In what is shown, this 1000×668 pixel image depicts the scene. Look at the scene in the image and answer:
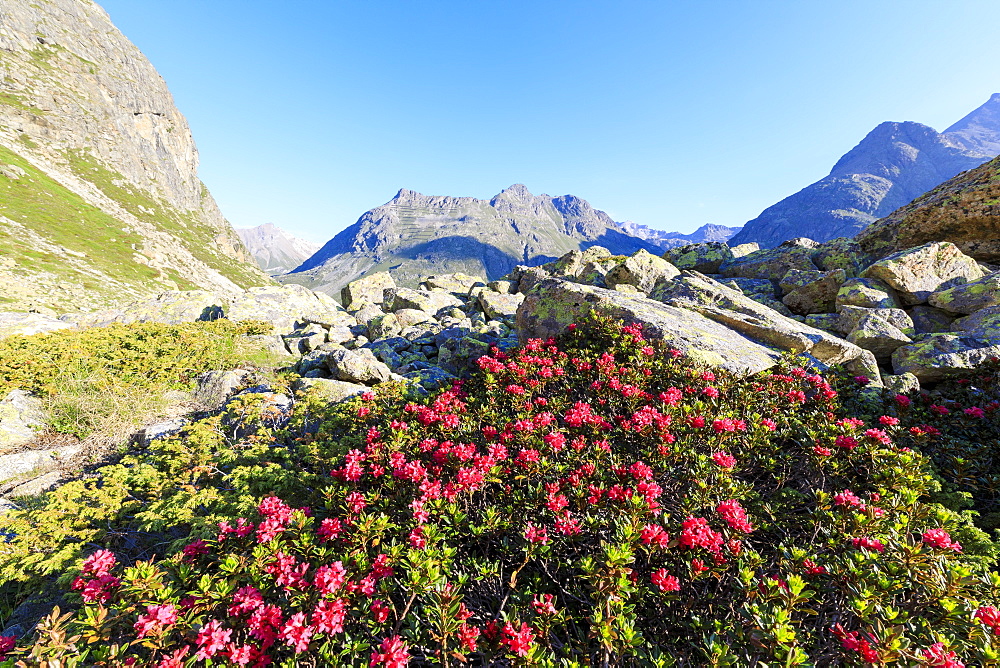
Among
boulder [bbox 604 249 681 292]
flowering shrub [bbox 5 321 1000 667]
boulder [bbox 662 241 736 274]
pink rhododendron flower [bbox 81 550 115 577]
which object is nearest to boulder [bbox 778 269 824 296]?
boulder [bbox 604 249 681 292]

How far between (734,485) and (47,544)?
9011 mm

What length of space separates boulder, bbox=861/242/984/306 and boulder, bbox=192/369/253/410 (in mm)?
22178

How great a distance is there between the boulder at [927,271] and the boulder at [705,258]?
35.6 feet

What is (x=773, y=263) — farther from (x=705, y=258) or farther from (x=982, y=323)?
(x=982, y=323)

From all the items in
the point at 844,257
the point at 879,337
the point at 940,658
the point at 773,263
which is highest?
the point at 844,257

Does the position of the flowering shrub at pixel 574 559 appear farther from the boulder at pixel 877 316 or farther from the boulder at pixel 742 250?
the boulder at pixel 742 250

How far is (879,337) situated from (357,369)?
47.5 feet

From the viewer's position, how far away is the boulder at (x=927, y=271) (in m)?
12.5

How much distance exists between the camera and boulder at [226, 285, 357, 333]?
59.5 feet

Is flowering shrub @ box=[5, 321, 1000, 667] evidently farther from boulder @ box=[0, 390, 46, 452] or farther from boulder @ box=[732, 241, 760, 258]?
boulder @ box=[732, 241, 760, 258]

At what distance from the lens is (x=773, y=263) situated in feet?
65.4

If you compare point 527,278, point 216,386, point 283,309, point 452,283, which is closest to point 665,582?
point 216,386

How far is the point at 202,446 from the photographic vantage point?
22.4ft

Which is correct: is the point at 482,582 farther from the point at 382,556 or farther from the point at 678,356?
the point at 678,356
